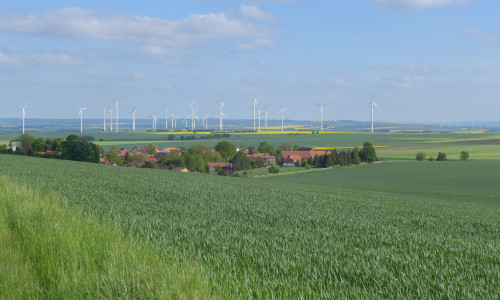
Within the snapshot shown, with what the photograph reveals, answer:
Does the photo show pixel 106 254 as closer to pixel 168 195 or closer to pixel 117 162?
pixel 168 195

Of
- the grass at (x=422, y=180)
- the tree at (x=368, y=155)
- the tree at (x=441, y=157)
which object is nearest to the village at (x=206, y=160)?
the tree at (x=368, y=155)

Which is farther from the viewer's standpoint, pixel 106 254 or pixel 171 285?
pixel 106 254

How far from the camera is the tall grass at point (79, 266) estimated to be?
4797 mm

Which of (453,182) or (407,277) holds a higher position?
(407,277)

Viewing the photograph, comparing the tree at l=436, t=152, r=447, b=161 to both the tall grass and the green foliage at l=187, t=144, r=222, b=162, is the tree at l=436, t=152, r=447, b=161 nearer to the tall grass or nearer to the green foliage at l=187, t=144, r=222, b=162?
the green foliage at l=187, t=144, r=222, b=162

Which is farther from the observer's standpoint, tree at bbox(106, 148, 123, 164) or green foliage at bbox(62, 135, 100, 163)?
tree at bbox(106, 148, 123, 164)

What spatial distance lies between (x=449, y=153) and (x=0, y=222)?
343ft

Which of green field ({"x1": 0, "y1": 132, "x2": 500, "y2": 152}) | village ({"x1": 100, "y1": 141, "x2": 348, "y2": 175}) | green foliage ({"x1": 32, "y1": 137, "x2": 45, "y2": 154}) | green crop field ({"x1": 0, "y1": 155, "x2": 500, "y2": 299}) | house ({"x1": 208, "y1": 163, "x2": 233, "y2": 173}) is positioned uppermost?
green crop field ({"x1": 0, "y1": 155, "x2": 500, "y2": 299})

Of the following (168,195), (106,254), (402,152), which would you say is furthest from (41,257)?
(402,152)

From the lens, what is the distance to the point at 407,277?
20.7 ft

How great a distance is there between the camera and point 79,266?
6172 millimetres

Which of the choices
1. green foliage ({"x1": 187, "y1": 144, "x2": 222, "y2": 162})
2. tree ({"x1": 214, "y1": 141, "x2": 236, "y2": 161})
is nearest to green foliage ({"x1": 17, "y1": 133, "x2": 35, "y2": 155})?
green foliage ({"x1": 187, "y1": 144, "x2": 222, "y2": 162})

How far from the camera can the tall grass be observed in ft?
15.7

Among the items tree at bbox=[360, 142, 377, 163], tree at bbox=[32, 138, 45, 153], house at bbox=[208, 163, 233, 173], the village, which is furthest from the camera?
tree at bbox=[360, 142, 377, 163]
